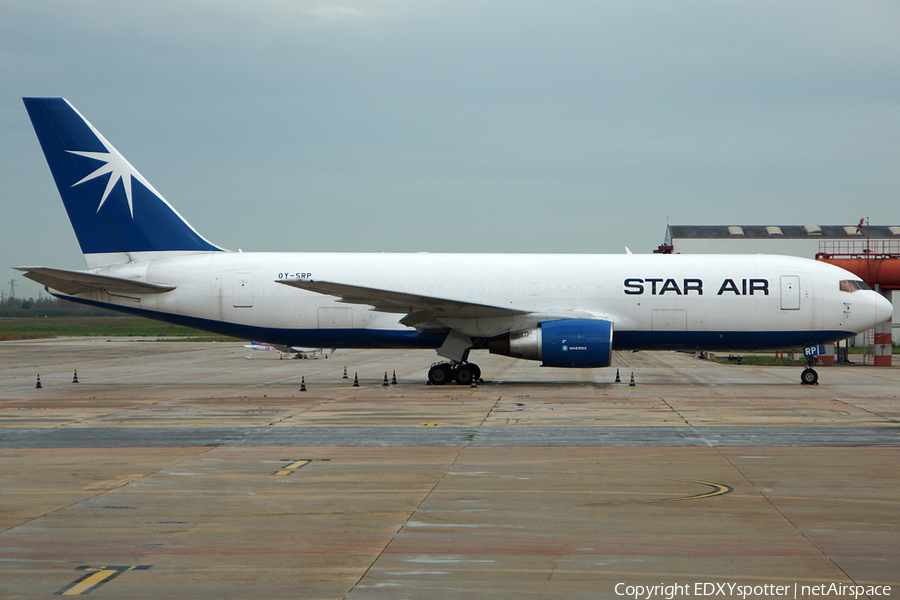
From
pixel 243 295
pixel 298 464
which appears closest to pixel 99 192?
pixel 243 295

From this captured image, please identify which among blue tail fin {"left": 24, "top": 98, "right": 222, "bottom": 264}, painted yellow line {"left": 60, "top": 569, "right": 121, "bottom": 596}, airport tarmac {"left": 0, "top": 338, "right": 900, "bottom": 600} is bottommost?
painted yellow line {"left": 60, "top": 569, "right": 121, "bottom": 596}

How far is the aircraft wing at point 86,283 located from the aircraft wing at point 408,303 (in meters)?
4.61

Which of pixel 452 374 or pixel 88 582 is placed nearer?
pixel 88 582

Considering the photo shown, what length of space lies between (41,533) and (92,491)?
1786 mm

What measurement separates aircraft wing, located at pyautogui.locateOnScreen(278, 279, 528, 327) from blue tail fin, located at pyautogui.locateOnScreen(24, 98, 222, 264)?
214 inches

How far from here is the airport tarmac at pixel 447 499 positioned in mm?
5750

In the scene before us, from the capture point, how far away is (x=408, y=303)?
818 inches

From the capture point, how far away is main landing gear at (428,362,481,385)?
72.9ft

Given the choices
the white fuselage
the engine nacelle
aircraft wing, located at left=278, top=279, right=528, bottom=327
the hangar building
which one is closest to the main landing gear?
the white fuselage

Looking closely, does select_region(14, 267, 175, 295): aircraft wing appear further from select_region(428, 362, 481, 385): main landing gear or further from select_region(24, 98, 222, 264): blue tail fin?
select_region(428, 362, 481, 385): main landing gear

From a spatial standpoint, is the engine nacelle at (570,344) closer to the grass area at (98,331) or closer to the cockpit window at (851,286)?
the cockpit window at (851,286)

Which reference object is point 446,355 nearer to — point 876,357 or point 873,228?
point 876,357

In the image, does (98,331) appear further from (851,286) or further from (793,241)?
(851,286)

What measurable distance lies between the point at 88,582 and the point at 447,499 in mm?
3726
